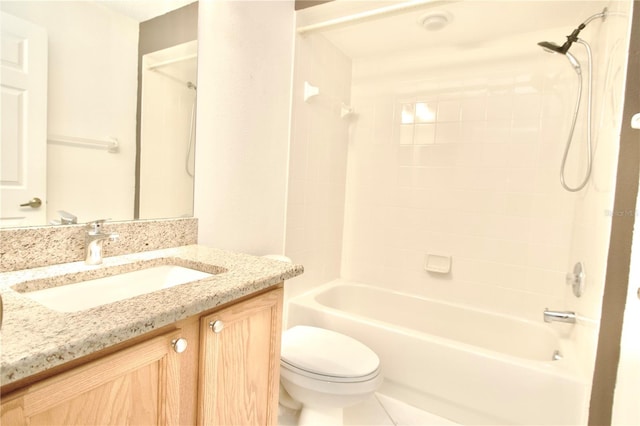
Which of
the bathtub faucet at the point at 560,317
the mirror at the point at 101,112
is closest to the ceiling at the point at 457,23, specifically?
the mirror at the point at 101,112

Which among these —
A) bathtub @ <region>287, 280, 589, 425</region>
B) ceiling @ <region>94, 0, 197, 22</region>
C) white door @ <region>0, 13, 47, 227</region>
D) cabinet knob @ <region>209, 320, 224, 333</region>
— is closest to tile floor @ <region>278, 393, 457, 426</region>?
bathtub @ <region>287, 280, 589, 425</region>

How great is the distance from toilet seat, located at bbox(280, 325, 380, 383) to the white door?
3.36 feet

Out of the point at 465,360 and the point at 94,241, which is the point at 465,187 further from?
the point at 94,241

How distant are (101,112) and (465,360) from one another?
1.74m

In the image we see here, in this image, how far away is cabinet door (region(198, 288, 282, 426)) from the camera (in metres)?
0.76

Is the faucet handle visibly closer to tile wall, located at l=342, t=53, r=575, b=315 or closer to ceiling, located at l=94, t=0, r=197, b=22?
ceiling, located at l=94, t=0, r=197, b=22

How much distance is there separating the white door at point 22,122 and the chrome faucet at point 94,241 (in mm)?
117

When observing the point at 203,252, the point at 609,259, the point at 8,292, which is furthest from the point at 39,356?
the point at 609,259

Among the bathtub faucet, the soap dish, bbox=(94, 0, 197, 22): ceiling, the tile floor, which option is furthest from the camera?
the soap dish

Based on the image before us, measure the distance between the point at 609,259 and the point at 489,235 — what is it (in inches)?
35.2

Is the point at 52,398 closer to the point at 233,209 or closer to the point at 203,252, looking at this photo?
the point at 203,252

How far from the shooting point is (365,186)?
246 cm

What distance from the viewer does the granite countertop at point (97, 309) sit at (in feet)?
1.58

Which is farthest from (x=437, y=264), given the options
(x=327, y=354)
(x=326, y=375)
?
(x=326, y=375)
